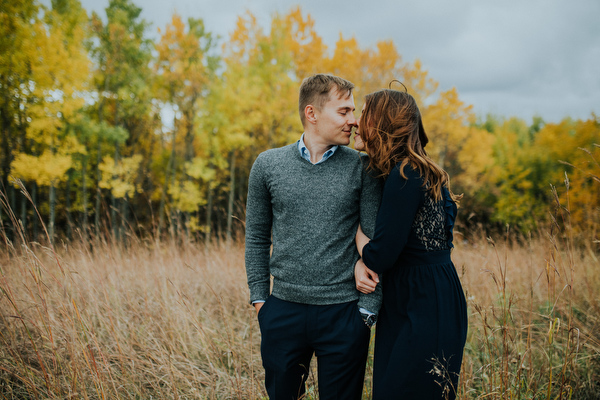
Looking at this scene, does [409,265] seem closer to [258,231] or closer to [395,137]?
[395,137]

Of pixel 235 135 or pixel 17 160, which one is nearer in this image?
pixel 17 160

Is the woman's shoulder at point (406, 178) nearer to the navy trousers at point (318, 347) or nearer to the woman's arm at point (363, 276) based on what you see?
the woman's arm at point (363, 276)

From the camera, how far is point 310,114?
176 centimetres

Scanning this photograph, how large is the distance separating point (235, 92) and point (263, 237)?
11.1m

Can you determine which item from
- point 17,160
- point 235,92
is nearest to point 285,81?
point 235,92

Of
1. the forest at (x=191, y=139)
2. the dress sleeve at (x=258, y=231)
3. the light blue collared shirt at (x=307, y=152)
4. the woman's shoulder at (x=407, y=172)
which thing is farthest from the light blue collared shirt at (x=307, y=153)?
the forest at (x=191, y=139)

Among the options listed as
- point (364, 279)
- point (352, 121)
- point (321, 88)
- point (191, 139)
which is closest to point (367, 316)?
point (364, 279)

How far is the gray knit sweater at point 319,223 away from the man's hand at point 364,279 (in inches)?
1.6

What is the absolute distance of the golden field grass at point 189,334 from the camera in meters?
1.86

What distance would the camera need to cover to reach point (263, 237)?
179cm

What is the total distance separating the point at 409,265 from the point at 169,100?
528 inches

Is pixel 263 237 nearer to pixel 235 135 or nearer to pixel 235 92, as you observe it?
pixel 235 135

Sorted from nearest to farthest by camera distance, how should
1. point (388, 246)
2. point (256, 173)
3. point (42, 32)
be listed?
point (388, 246) → point (256, 173) → point (42, 32)

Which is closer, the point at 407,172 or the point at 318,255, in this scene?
the point at 407,172
